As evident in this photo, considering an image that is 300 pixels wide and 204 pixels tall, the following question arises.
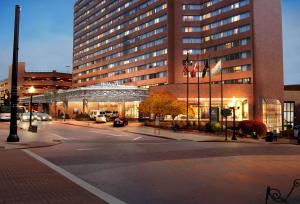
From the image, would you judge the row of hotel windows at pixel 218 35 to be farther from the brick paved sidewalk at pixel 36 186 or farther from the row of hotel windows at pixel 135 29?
the brick paved sidewalk at pixel 36 186

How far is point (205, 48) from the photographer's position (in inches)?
3807

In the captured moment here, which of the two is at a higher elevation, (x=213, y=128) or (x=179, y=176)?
(x=213, y=128)

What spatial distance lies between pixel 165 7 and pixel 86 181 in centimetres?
9502

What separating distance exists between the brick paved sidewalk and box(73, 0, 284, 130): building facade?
62.2 meters

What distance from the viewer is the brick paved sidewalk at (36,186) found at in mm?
8836

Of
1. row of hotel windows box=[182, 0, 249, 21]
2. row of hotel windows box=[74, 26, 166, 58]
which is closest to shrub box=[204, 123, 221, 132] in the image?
row of hotel windows box=[182, 0, 249, 21]

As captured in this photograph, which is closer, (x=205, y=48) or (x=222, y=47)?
(x=222, y=47)

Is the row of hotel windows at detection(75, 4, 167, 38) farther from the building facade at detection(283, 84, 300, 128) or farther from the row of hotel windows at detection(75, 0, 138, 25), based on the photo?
the building facade at detection(283, 84, 300, 128)

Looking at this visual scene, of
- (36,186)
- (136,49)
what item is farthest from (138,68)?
(36,186)

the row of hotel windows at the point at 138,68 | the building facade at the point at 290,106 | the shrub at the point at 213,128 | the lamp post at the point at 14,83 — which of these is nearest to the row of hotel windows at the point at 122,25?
the row of hotel windows at the point at 138,68

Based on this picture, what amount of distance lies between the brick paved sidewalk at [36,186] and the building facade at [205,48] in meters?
62.2

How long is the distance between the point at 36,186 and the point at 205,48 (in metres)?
89.8

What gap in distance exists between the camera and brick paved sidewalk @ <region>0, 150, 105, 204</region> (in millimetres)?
8836

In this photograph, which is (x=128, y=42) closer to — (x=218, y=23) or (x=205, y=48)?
(x=205, y=48)
